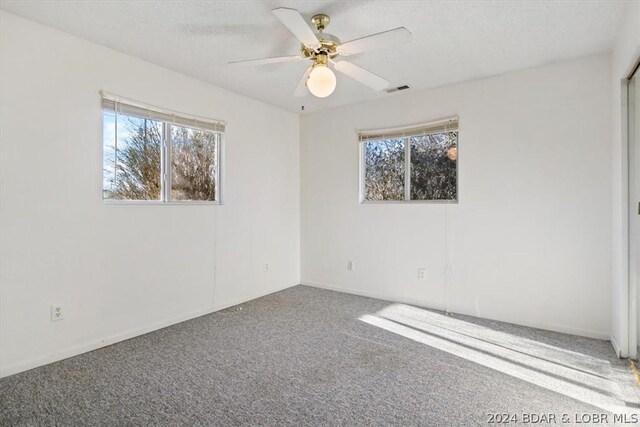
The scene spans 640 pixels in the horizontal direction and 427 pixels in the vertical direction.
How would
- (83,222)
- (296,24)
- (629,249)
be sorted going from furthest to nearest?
(83,222) < (629,249) < (296,24)

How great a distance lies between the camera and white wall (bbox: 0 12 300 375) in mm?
2359

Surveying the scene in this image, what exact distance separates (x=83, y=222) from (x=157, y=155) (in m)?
0.90

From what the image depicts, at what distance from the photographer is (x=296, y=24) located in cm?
197

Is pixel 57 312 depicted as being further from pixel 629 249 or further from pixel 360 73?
pixel 629 249

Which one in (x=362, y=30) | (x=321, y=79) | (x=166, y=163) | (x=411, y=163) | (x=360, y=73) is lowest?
(x=166, y=163)

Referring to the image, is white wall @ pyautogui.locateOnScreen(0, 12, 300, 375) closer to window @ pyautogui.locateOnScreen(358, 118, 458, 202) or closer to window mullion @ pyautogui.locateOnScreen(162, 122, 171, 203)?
window mullion @ pyautogui.locateOnScreen(162, 122, 171, 203)

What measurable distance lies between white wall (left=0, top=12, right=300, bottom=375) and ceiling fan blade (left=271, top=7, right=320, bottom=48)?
1.74 meters

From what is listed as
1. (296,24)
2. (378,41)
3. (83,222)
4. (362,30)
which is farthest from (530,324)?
(83,222)

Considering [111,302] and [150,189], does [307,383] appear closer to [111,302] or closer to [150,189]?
A: [111,302]

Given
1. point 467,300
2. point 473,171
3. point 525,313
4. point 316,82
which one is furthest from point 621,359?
point 316,82

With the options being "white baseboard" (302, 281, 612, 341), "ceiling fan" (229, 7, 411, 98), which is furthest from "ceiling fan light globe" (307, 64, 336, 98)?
"white baseboard" (302, 281, 612, 341)

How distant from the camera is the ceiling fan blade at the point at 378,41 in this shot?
1952 mm

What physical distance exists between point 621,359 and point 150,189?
13.1 feet

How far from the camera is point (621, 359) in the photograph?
2.54m
